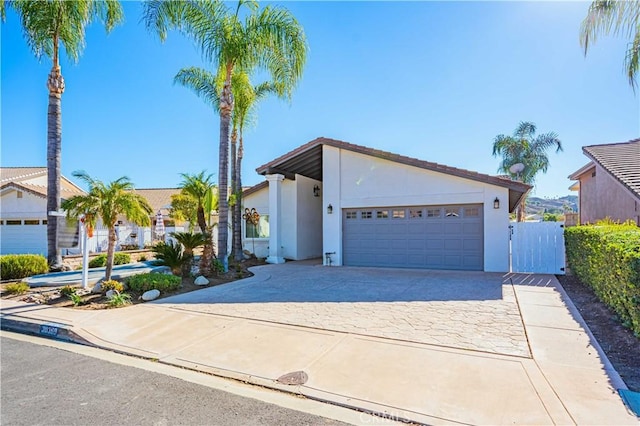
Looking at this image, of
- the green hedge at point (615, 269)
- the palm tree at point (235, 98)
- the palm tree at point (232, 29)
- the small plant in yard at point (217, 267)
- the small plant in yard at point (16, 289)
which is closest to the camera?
the green hedge at point (615, 269)

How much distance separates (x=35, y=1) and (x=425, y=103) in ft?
50.8

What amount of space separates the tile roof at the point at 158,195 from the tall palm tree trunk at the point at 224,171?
79.2 feet

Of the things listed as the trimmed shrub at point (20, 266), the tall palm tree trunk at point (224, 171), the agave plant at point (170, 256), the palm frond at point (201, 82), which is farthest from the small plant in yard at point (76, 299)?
the palm frond at point (201, 82)

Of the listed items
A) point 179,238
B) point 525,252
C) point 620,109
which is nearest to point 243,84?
point 179,238

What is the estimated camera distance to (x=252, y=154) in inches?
672

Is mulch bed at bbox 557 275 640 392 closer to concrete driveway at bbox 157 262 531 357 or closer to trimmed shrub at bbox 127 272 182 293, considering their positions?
concrete driveway at bbox 157 262 531 357

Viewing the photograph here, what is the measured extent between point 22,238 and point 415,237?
932 inches

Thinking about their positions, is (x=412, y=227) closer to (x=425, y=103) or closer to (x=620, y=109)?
(x=425, y=103)

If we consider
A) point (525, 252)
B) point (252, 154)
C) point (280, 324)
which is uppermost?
point (252, 154)

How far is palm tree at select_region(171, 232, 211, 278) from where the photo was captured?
10.8 meters

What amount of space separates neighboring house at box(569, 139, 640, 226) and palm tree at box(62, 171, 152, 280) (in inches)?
512

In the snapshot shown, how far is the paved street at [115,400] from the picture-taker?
10.6 ft

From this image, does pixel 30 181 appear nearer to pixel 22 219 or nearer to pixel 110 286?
pixel 22 219

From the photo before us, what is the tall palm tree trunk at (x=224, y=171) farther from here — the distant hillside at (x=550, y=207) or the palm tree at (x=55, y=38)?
the distant hillside at (x=550, y=207)
